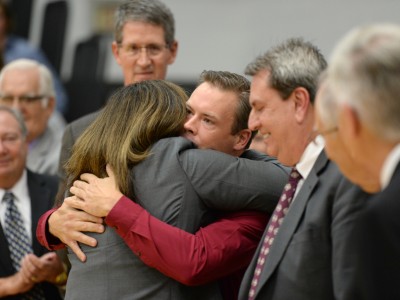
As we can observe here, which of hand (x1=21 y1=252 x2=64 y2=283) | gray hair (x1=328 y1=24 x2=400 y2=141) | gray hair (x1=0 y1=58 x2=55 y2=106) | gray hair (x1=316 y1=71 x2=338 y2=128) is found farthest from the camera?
gray hair (x1=0 y1=58 x2=55 y2=106)

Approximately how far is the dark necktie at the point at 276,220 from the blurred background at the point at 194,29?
176 inches

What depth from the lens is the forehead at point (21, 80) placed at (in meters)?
4.72

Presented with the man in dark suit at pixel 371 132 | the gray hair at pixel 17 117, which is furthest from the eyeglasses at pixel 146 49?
the man in dark suit at pixel 371 132

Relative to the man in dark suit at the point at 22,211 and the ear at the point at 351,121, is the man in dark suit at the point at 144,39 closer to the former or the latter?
the man in dark suit at the point at 22,211

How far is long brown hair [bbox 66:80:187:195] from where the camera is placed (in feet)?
8.38

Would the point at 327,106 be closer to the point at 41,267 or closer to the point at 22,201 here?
the point at 41,267

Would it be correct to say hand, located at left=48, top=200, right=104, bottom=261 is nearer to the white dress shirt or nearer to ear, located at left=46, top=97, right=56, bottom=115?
the white dress shirt

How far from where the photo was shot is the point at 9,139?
4.05 meters

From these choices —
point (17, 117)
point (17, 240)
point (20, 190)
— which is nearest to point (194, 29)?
point (17, 117)

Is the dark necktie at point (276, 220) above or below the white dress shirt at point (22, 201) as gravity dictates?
above

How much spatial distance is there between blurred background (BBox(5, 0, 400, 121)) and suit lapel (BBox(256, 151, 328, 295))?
4.58 meters

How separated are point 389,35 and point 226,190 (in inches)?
36.8

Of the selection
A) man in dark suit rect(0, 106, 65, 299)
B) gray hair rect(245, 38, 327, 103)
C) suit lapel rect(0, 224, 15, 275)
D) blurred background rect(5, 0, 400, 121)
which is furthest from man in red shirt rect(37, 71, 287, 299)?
blurred background rect(5, 0, 400, 121)

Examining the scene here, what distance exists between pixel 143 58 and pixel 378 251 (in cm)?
213
